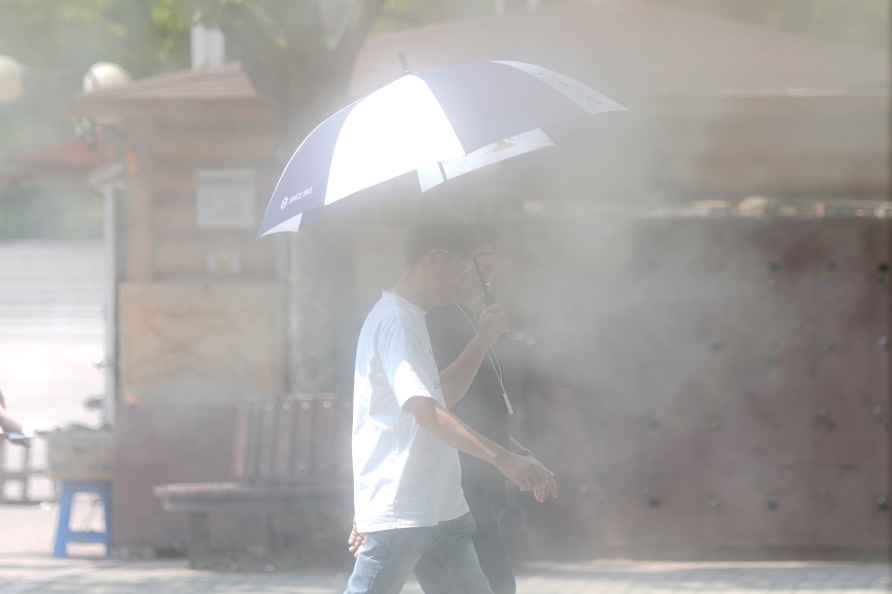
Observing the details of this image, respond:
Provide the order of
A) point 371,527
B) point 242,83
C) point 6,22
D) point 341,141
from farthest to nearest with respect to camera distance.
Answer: point 6,22 → point 242,83 → point 341,141 → point 371,527

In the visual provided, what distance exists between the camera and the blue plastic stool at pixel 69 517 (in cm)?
1043

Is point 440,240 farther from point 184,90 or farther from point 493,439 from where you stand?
point 184,90

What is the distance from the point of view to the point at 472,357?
502 cm

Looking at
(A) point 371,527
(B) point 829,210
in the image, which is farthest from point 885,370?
(A) point 371,527

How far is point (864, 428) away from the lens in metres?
10.0

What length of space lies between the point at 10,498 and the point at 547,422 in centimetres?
556

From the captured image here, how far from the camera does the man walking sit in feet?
15.5

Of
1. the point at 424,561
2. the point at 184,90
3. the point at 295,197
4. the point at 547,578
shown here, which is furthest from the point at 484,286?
the point at 184,90

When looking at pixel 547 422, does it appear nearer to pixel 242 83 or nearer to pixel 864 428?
pixel 864 428

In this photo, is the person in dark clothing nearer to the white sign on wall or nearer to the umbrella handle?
the umbrella handle

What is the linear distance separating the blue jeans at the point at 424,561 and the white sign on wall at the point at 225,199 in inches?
257

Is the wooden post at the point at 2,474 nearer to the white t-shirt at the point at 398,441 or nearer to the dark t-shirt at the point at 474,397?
the dark t-shirt at the point at 474,397

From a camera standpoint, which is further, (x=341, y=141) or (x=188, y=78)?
(x=188, y=78)

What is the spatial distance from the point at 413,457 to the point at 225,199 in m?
6.76
